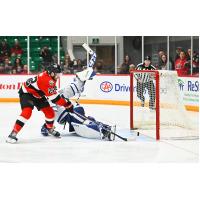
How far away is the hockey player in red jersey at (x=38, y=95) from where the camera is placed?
16.0ft

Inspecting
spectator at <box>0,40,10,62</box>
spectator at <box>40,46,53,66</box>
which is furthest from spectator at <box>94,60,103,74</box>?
spectator at <box>0,40,10,62</box>

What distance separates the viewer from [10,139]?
4.99m

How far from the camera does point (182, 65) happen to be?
870cm

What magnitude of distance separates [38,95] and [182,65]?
4233 millimetres

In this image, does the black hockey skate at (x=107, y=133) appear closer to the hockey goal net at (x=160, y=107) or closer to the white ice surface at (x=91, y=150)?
the white ice surface at (x=91, y=150)

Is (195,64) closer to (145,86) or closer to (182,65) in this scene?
(182,65)

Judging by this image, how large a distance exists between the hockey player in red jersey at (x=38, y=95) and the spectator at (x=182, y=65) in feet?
12.9

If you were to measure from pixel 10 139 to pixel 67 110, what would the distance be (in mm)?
649

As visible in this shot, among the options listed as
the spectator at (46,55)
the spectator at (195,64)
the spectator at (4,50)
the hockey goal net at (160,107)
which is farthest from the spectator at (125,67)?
the hockey goal net at (160,107)

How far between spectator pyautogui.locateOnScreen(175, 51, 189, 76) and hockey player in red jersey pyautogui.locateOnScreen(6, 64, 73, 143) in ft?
12.9

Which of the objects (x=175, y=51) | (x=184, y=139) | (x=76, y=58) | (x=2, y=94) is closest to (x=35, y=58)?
(x=76, y=58)

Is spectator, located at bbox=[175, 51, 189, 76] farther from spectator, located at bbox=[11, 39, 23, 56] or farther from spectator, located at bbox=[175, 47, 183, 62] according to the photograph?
spectator, located at bbox=[11, 39, 23, 56]

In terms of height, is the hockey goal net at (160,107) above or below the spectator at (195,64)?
below

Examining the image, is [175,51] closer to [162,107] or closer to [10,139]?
[162,107]
